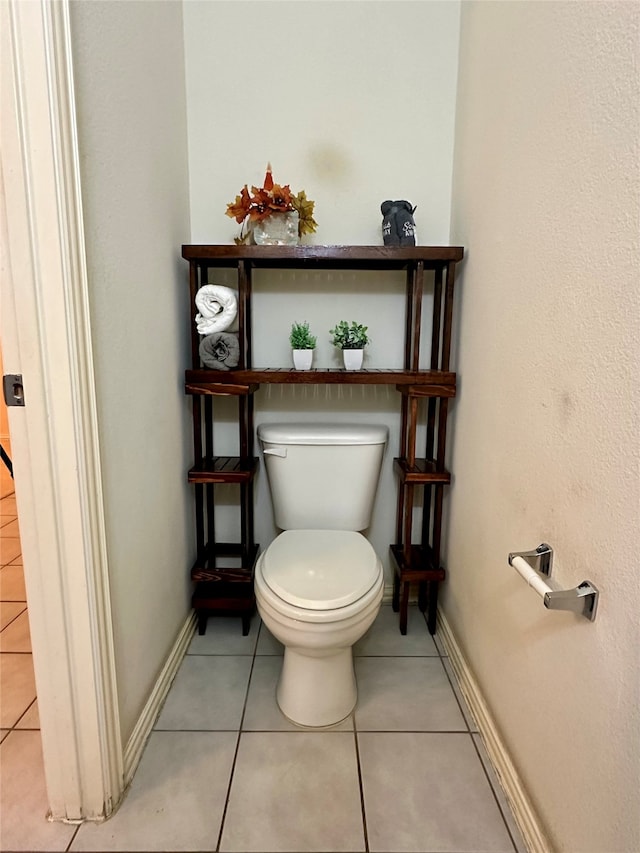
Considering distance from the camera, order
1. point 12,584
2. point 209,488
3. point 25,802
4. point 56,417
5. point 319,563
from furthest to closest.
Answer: point 12,584 < point 209,488 < point 319,563 < point 25,802 < point 56,417

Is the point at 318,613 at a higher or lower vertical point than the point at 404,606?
higher

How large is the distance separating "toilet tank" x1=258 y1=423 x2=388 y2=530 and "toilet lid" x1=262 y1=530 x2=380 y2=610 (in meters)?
0.11

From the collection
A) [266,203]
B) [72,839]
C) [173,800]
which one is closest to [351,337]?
[266,203]

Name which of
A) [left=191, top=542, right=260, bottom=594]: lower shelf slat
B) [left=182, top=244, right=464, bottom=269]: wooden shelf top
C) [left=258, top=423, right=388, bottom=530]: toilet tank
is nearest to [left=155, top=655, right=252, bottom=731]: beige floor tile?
[left=191, top=542, right=260, bottom=594]: lower shelf slat

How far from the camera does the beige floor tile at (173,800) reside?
0.93 meters

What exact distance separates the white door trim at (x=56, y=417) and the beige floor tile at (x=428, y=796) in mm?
588

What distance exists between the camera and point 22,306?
805mm

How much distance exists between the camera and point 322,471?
151 cm

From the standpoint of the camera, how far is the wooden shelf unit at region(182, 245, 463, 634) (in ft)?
4.51

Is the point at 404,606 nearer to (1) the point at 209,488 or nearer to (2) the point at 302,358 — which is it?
(1) the point at 209,488

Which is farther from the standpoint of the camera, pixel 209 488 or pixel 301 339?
pixel 209 488

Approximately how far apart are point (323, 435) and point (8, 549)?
178 cm

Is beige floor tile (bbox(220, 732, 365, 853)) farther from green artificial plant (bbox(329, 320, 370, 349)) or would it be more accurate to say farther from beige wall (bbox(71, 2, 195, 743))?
green artificial plant (bbox(329, 320, 370, 349))

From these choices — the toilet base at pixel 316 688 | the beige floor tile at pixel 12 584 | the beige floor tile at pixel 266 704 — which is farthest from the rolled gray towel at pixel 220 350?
the beige floor tile at pixel 12 584
